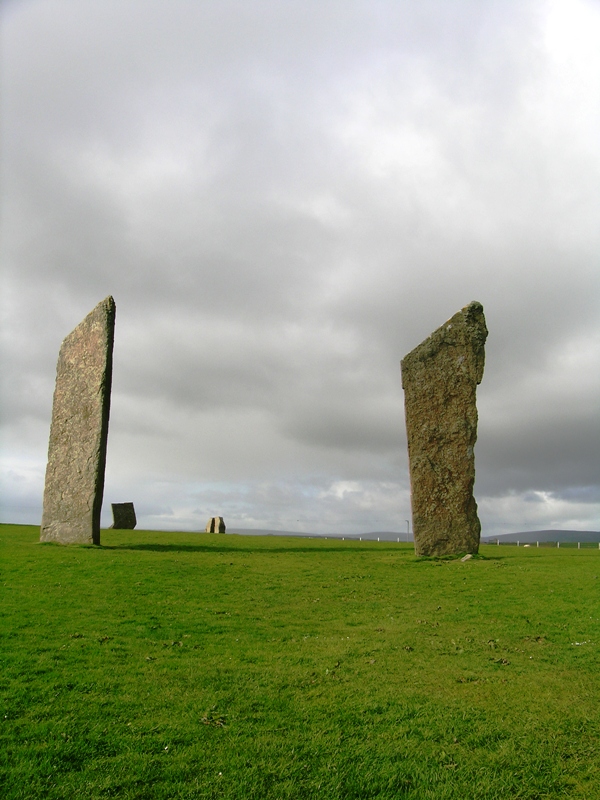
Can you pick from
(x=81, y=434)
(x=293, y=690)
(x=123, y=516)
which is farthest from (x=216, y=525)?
(x=293, y=690)

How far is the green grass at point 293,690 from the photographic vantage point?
6.37m

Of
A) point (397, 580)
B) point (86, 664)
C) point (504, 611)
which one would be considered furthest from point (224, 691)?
point (397, 580)

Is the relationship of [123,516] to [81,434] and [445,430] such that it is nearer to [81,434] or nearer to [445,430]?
[81,434]

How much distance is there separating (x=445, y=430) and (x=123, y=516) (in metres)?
27.3

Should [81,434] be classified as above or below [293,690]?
above

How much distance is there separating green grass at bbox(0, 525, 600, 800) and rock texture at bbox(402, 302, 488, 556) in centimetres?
746

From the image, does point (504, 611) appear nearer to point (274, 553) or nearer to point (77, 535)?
point (274, 553)

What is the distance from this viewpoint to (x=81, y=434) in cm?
2633

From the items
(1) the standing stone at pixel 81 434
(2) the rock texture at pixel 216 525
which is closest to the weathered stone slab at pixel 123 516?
(2) the rock texture at pixel 216 525

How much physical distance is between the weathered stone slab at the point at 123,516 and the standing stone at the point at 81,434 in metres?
16.7

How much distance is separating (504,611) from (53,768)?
38.5 feet

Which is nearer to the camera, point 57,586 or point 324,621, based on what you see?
point 324,621

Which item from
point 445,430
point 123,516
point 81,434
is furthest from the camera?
point 123,516

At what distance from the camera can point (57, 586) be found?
16.2 m
